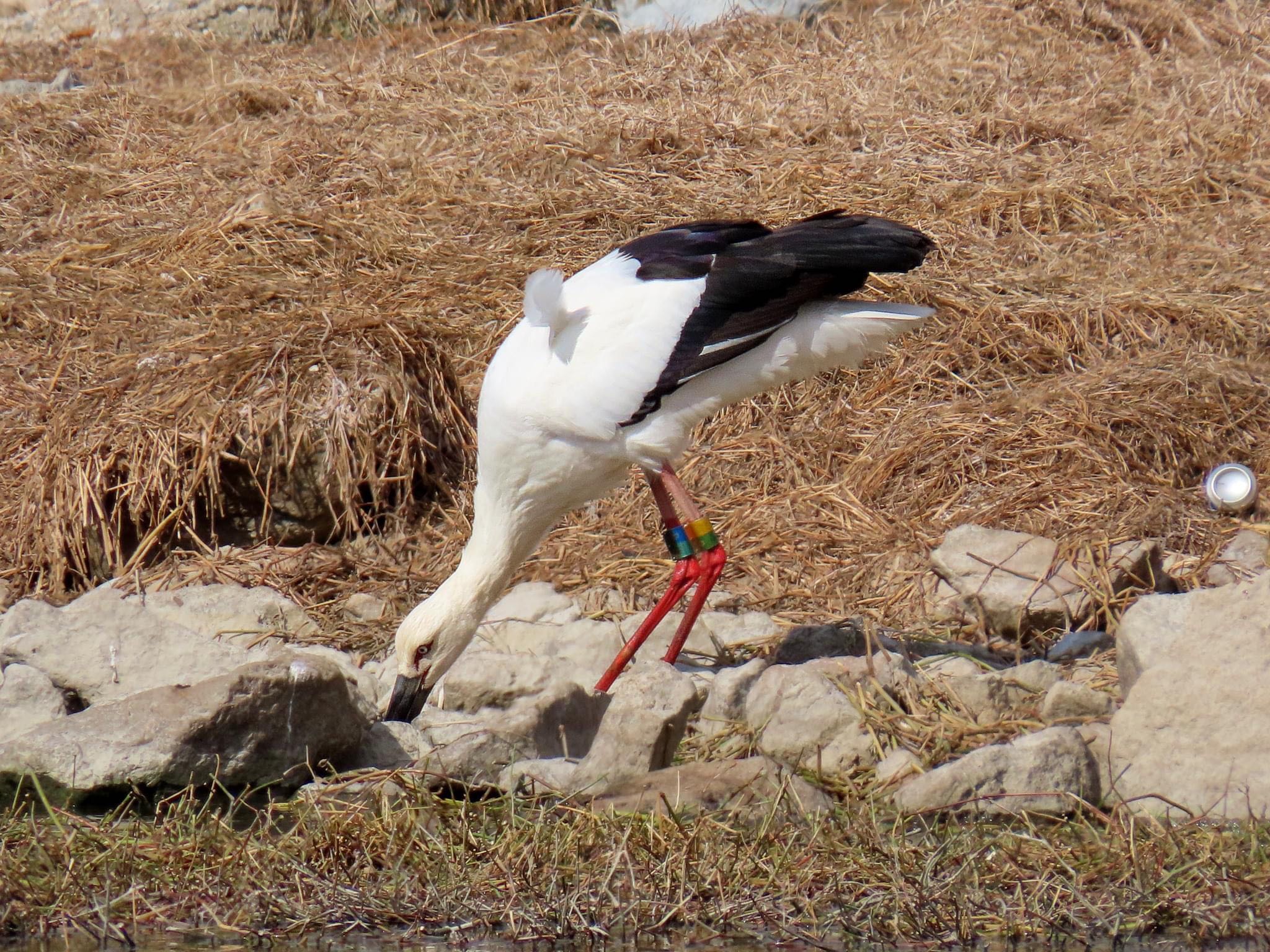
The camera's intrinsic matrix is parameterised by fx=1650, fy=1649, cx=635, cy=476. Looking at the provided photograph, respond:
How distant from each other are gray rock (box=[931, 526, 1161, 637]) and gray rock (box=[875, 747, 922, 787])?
4.16ft

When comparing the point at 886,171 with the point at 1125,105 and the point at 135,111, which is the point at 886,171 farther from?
Result: the point at 135,111

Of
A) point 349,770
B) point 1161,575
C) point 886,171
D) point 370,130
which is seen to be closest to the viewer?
point 349,770

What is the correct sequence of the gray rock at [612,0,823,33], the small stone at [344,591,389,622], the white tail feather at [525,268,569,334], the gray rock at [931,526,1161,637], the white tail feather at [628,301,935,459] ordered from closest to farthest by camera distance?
the white tail feather at [525,268,569,334] < the white tail feather at [628,301,935,459] < the gray rock at [931,526,1161,637] < the small stone at [344,591,389,622] < the gray rock at [612,0,823,33]

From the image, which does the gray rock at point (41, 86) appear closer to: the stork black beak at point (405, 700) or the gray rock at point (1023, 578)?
the stork black beak at point (405, 700)

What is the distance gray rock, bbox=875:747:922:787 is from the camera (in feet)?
13.0

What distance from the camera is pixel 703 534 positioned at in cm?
534

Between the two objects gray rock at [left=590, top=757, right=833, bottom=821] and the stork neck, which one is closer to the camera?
gray rock at [left=590, top=757, right=833, bottom=821]

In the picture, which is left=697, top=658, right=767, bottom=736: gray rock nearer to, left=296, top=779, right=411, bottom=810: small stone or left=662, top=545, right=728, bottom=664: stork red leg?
left=662, top=545, right=728, bottom=664: stork red leg

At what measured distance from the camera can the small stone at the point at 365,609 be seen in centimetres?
566

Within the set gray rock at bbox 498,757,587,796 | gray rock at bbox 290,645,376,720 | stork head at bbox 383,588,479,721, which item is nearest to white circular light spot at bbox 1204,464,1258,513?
stork head at bbox 383,588,479,721

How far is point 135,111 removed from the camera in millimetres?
9539

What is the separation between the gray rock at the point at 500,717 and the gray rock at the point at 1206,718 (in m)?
1.38

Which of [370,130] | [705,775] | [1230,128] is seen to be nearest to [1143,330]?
[1230,128]

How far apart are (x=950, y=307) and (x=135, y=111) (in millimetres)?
5131
